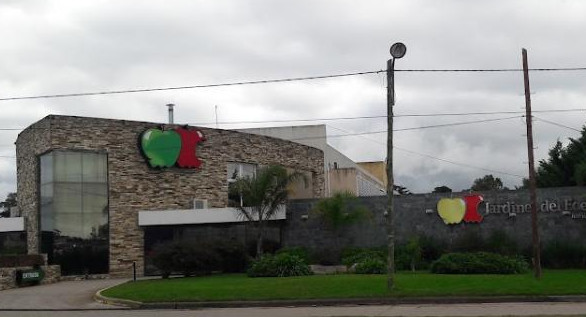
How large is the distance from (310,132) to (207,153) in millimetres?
17174

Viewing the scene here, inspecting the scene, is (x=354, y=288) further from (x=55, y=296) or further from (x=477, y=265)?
(x=55, y=296)

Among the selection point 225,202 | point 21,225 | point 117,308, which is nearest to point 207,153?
point 225,202

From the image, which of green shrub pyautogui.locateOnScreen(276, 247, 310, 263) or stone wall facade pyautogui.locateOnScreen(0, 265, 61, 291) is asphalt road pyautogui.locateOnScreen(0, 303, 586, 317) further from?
green shrub pyautogui.locateOnScreen(276, 247, 310, 263)

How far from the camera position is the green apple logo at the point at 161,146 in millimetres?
37875

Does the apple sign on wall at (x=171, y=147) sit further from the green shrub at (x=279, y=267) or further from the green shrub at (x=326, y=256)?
the green shrub at (x=279, y=267)

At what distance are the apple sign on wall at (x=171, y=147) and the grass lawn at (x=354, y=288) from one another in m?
11.3

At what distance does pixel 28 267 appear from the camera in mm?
33625

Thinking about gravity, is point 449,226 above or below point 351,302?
above

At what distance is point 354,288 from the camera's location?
77.5 ft

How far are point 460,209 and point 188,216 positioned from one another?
13.5 meters

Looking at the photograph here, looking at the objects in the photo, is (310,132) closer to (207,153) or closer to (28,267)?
(207,153)

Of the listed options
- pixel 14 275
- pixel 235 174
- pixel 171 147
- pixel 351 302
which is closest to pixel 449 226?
pixel 235 174

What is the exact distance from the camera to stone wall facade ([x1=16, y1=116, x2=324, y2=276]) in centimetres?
3647

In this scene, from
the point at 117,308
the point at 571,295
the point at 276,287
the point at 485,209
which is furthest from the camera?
the point at 485,209
